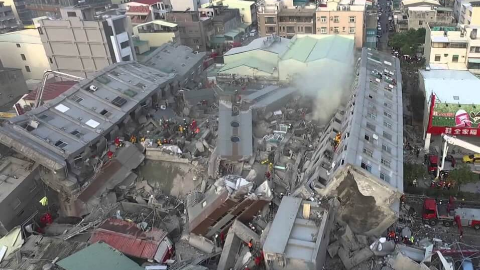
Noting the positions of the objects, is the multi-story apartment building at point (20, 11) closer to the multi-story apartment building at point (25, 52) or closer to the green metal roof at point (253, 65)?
the multi-story apartment building at point (25, 52)

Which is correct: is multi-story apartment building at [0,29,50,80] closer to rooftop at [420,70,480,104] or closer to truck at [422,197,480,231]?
rooftop at [420,70,480,104]

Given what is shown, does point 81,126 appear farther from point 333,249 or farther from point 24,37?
point 24,37

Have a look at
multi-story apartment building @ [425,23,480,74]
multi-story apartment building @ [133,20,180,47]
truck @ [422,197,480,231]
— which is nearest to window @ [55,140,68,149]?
truck @ [422,197,480,231]

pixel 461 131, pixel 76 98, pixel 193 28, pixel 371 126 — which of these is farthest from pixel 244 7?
pixel 371 126

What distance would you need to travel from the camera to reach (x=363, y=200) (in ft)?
54.2

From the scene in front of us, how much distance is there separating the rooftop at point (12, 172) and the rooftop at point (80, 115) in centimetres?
144

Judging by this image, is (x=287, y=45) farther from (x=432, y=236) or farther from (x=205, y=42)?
(x=432, y=236)

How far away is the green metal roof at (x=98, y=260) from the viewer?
14.6 meters

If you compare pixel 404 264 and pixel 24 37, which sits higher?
pixel 24 37

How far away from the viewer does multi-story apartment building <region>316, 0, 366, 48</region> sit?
43125 millimetres

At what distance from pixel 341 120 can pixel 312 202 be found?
906 centimetres

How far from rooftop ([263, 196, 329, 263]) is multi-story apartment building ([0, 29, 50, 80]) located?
36.2 meters

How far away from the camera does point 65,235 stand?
17766 millimetres

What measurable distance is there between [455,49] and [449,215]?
20.7 meters
